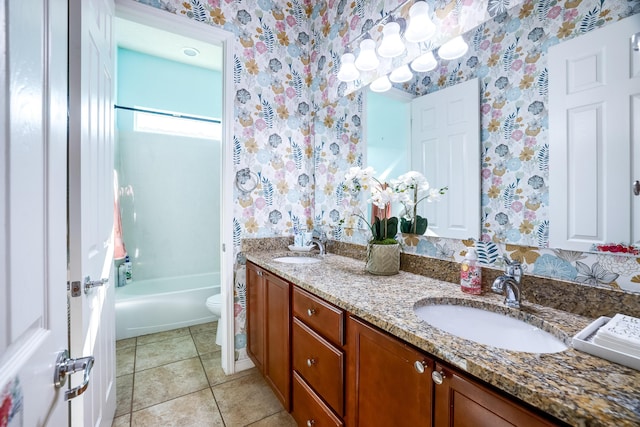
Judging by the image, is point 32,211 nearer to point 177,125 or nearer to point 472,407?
point 472,407

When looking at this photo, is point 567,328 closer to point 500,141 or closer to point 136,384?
point 500,141

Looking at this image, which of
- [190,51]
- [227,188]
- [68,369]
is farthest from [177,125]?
[68,369]

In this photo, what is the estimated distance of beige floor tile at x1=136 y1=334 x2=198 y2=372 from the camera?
81.6 inches

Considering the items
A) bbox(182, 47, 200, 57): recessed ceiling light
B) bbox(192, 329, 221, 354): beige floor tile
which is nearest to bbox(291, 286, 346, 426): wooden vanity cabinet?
bbox(192, 329, 221, 354): beige floor tile

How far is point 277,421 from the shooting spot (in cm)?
152

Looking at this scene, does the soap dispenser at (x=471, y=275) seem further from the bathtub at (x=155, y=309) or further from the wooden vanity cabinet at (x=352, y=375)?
the bathtub at (x=155, y=309)

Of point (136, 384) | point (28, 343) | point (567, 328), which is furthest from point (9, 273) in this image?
point (136, 384)

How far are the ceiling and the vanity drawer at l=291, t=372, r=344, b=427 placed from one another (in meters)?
2.66

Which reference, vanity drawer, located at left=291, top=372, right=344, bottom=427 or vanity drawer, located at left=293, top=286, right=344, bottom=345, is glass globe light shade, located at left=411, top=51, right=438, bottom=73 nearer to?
vanity drawer, located at left=293, top=286, right=344, bottom=345

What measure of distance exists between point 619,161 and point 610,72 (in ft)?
0.88

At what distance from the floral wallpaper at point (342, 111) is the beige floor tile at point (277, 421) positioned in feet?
1.86

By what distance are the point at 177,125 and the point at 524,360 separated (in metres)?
3.65

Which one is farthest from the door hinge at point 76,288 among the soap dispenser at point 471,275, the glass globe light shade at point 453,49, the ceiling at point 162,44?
the ceiling at point 162,44

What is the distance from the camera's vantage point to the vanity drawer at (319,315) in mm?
1062
